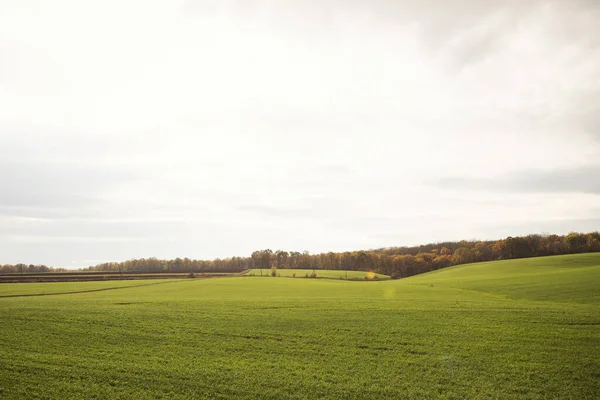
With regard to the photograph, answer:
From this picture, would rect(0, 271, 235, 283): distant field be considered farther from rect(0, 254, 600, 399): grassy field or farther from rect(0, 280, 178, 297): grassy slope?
rect(0, 254, 600, 399): grassy field

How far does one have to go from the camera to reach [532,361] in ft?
67.6

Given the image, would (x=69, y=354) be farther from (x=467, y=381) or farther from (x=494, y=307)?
(x=494, y=307)

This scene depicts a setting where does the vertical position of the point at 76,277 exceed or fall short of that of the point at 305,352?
it exceeds it

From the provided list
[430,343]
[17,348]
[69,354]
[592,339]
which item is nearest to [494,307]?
[592,339]

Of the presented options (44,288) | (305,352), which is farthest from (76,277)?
(305,352)

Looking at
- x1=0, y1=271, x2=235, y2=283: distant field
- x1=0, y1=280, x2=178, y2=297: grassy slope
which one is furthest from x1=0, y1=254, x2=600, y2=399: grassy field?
x1=0, y1=271, x2=235, y2=283: distant field

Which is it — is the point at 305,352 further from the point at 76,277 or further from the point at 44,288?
the point at 76,277

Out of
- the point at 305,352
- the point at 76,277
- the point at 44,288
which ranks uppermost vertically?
the point at 44,288

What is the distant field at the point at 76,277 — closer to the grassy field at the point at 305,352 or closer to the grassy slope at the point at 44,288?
the grassy slope at the point at 44,288

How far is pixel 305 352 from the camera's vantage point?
2322cm

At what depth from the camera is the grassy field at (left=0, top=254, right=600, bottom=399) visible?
1792 centimetres

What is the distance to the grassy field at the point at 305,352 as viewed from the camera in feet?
58.8

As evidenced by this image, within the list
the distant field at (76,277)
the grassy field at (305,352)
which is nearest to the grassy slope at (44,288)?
the distant field at (76,277)

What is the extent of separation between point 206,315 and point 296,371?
16488mm
